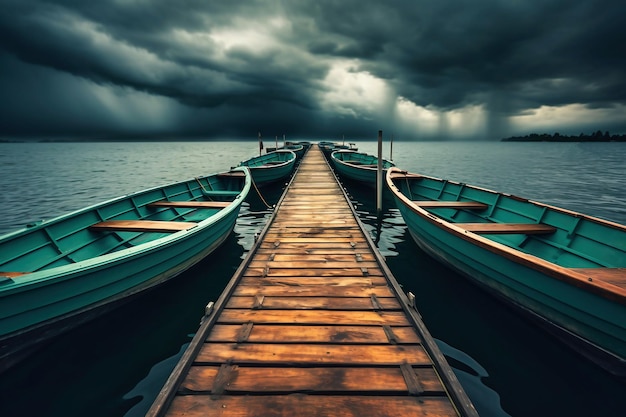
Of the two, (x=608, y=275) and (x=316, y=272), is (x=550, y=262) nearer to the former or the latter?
(x=608, y=275)

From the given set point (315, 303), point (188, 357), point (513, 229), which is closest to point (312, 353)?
point (315, 303)

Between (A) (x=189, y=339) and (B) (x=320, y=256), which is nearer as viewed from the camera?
(A) (x=189, y=339)

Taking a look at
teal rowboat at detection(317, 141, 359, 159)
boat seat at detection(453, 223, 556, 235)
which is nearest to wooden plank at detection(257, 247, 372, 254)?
boat seat at detection(453, 223, 556, 235)

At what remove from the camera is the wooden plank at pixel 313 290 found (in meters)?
4.77

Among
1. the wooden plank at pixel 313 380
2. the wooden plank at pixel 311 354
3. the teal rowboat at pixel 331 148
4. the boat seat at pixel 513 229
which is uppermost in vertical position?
the teal rowboat at pixel 331 148

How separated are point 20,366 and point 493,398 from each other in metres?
7.41

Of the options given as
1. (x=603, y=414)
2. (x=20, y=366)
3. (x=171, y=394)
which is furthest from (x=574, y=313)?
(x=20, y=366)

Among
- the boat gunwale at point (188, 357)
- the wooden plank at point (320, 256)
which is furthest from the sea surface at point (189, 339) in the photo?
the wooden plank at point (320, 256)

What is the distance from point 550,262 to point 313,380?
557 centimetres

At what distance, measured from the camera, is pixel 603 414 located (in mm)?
3689

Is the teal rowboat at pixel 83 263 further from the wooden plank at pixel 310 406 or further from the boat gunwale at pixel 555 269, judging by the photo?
the boat gunwale at pixel 555 269

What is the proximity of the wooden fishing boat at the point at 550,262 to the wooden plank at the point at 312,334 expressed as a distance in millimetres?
2559

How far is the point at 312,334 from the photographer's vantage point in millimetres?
3766

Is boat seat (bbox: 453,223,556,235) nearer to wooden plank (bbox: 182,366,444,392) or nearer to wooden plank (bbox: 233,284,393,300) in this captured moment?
wooden plank (bbox: 233,284,393,300)
